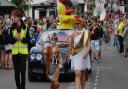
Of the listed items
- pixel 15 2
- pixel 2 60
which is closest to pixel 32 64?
pixel 2 60

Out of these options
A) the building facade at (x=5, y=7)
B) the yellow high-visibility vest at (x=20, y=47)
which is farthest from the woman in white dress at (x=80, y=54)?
the building facade at (x=5, y=7)

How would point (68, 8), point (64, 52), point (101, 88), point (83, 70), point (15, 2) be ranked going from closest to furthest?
point (83, 70)
point (101, 88)
point (64, 52)
point (68, 8)
point (15, 2)

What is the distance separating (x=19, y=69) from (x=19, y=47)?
542mm

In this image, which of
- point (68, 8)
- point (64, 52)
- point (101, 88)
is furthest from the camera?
point (68, 8)

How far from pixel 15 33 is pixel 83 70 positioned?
6.10ft

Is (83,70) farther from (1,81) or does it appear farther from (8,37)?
(1,81)

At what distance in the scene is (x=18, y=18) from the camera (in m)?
14.6

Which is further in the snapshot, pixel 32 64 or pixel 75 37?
pixel 32 64

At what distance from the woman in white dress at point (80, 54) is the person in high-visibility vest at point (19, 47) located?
1.13 metres

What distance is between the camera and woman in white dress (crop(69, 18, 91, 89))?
14.3m

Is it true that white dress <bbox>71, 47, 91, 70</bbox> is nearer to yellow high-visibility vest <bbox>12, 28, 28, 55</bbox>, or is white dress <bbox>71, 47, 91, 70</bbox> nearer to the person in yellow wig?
yellow high-visibility vest <bbox>12, 28, 28, 55</bbox>

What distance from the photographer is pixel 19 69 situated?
47.3 feet

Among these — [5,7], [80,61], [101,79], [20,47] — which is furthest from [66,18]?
[5,7]

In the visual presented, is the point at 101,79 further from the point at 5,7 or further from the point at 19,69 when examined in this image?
the point at 5,7
